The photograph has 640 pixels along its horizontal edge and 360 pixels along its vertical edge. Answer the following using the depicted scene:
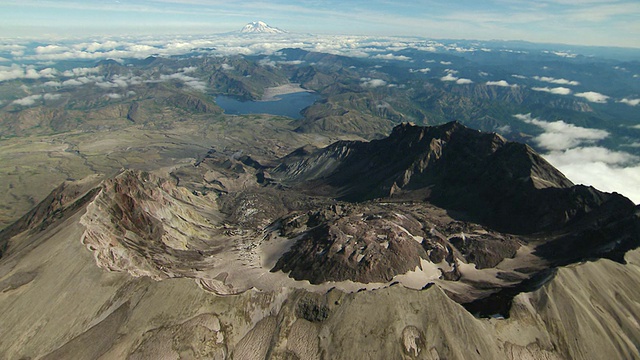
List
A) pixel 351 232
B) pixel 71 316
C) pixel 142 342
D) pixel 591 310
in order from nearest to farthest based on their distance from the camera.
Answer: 1. pixel 142 342
2. pixel 71 316
3. pixel 591 310
4. pixel 351 232

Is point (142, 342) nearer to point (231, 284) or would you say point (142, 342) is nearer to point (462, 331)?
point (231, 284)

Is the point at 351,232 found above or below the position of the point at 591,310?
below

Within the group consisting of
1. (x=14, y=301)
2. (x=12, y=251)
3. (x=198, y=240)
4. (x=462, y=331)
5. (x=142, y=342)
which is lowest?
(x=198, y=240)

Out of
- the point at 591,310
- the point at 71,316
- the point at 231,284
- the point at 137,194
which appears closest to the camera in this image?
the point at 71,316

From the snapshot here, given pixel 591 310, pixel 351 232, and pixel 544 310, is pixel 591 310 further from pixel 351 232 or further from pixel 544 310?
pixel 351 232

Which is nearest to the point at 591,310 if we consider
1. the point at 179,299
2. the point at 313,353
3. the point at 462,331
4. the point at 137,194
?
the point at 462,331

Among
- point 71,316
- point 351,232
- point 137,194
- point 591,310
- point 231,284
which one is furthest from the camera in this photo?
point 137,194

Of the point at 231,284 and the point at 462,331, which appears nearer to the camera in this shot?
the point at 462,331

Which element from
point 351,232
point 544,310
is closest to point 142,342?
point 351,232

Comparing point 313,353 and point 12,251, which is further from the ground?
point 313,353
